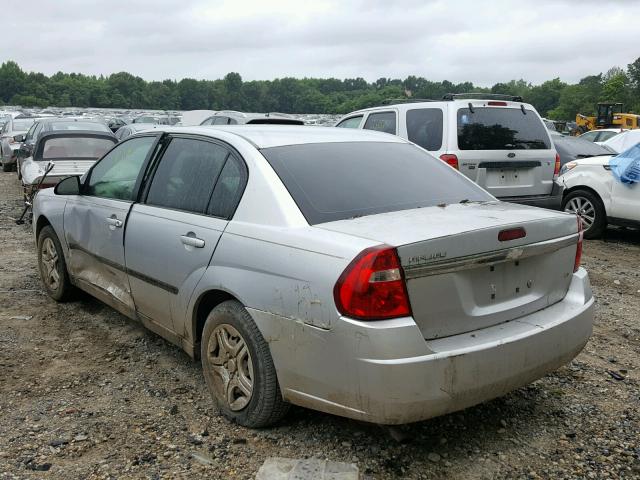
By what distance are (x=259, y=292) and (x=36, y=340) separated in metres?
2.50

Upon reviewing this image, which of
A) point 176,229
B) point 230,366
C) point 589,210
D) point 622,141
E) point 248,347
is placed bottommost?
point 589,210

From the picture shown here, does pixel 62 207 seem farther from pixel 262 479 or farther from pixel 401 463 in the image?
pixel 401 463

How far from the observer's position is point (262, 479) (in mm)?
2861

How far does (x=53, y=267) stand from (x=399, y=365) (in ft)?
13.0

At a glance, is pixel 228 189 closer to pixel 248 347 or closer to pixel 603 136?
pixel 248 347

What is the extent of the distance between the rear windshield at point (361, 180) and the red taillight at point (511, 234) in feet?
1.88

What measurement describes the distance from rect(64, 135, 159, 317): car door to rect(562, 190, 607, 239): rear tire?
20.7 ft

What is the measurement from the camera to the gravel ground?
9.81 ft

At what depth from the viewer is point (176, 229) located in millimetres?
3668

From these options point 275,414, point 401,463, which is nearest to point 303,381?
point 275,414

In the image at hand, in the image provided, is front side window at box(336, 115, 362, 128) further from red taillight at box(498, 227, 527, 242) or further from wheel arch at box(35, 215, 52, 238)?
red taillight at box(498, 227, 527, 242)

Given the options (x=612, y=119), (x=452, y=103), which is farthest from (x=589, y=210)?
(x=612, y=119)

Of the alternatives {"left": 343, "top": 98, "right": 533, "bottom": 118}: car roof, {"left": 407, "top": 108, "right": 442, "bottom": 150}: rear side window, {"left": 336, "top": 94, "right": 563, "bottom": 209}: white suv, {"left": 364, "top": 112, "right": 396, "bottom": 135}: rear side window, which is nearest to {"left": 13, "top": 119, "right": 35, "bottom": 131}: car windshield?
{"left": 364, "top": 112, "right": 396, "bottom": 135}: rear side window

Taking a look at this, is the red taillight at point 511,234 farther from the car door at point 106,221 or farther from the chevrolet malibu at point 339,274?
the car door at point 106,221
